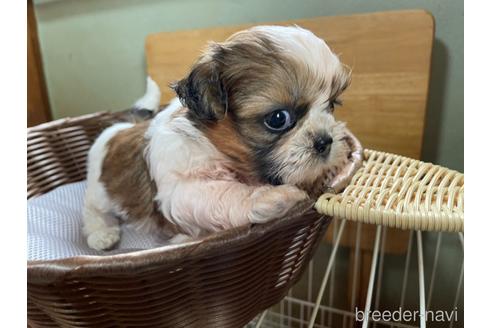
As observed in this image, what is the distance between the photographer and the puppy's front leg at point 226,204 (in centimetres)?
81

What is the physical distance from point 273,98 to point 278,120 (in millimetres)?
49

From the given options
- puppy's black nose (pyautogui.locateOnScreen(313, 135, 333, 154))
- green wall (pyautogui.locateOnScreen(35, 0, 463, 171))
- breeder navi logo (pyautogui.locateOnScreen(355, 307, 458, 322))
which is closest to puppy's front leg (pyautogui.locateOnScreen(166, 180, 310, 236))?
puppy's black nose (pyautogui.locateOnScreen(313, 135, 333, 154))

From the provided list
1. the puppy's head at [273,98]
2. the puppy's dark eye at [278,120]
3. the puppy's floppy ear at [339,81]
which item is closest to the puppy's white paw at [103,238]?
the puppy's head at [273,98]

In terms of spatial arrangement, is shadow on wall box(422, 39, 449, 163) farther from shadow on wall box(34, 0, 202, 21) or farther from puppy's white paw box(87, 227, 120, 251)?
puppy's white paw box(87, 227, 120, 251)

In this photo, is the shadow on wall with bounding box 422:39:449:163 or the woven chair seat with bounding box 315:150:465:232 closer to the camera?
the woven chair seat with bounding box 315:150:465:232

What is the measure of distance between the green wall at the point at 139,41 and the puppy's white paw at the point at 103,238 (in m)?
0.71

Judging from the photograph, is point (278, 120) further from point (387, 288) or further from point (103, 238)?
point (387, 288)

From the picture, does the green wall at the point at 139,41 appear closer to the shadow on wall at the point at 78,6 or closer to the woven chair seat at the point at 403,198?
A: the shadow on wall at the point at 78,6

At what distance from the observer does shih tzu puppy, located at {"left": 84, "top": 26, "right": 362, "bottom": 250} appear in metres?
0.86

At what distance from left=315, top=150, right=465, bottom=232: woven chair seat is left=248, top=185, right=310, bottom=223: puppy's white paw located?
57mm

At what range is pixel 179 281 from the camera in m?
0.74

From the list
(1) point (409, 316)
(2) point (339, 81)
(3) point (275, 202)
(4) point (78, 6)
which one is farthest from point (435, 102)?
(4) point (78, 6)

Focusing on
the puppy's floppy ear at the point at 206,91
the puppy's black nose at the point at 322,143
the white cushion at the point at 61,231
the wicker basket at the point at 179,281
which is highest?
the puppy's floppy ear at the point at 206,91

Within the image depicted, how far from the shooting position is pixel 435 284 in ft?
5.15
